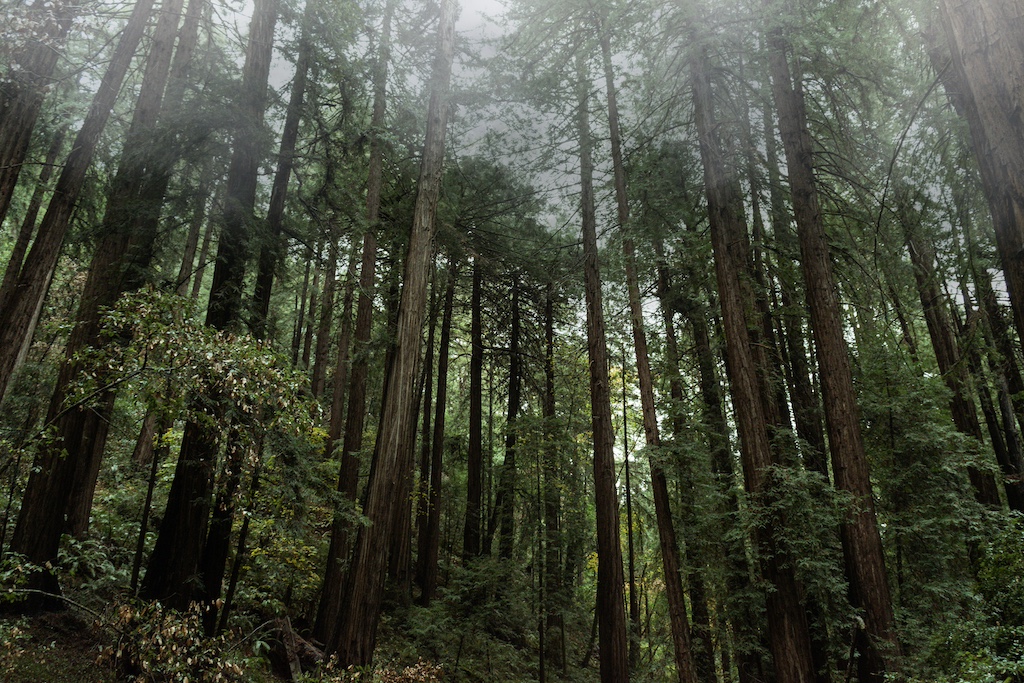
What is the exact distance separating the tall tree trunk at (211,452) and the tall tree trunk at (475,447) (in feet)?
22.1

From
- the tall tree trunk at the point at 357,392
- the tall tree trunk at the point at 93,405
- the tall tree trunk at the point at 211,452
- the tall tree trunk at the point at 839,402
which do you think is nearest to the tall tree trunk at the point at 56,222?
the tall tree trunk at the point at 93,405

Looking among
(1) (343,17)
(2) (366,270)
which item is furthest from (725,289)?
(1) (343,17)

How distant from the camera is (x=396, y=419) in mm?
7297

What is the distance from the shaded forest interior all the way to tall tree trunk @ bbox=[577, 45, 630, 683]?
95 millimetres

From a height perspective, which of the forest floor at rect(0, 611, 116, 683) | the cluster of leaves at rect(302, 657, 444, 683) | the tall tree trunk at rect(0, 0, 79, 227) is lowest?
the cluster of leaves at rect(302, 657, 444, 683)

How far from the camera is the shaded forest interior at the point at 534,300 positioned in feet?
19.9

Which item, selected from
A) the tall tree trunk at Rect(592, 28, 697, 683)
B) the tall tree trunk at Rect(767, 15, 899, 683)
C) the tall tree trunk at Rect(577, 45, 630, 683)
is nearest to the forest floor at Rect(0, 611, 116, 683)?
the tall tree trunk at Rect(577, 45, 630, 683)

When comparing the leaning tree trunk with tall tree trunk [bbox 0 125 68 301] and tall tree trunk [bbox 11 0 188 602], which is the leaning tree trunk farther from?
tall tree trunk [bbox 0 125 68 301]

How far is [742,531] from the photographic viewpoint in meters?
7.51

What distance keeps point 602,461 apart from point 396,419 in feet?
15.9

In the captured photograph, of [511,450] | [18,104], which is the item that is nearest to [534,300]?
[511,450]

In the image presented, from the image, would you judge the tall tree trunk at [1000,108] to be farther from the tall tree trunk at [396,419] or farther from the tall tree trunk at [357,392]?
the tall tree trunk at [357,392]

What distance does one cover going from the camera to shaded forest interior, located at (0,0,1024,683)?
19.9 feet

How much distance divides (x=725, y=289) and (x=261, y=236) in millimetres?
8063
